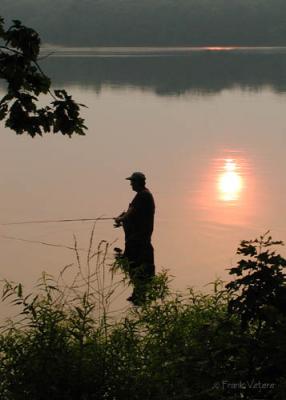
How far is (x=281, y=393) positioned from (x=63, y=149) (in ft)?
80.0

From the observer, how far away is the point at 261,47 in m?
137

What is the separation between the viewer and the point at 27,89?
7.91m

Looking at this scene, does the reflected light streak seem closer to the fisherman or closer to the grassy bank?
the fisherman

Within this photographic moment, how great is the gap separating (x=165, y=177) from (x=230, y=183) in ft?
6.25

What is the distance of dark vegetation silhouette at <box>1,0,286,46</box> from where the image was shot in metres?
142

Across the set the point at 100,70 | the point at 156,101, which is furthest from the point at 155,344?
the point at 100,70

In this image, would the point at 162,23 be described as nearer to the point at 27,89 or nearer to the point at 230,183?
the point at 230,183

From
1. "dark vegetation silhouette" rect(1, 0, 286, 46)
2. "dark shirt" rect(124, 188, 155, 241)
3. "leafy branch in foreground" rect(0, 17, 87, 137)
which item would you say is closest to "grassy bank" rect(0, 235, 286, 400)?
"leafy branch in foreground" rect(0, 17, 87, 137)

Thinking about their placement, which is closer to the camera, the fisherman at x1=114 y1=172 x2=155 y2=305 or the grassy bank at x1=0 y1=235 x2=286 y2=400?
the grassy bank at x1=0 y1=235 x2=286 y2=400

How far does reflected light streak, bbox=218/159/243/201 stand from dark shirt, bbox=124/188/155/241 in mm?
8366

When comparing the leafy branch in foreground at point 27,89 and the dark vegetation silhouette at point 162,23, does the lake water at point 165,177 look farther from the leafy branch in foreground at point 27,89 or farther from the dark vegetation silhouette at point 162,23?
the dark vegetation silhouette at point 162,23

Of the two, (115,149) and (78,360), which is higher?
(78,360)

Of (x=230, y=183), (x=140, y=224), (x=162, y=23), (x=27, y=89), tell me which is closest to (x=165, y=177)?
(x=230, y=183)

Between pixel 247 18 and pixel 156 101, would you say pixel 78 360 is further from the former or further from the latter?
pixel 247 18
